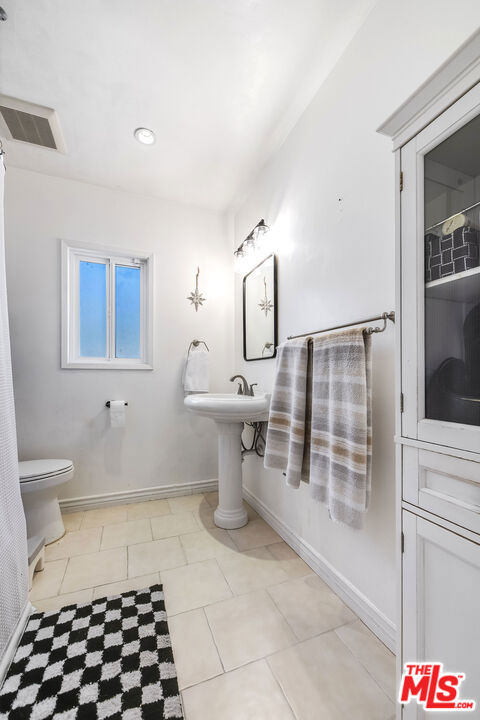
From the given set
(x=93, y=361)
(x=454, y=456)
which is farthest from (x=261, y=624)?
(x=93, y=361)

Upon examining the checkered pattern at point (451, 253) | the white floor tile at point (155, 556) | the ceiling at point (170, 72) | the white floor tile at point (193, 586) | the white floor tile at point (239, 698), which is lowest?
the white floor tile at point (155, 556)

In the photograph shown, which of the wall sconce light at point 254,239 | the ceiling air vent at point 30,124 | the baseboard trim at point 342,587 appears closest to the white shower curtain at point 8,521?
the ceiling air vent at point 30,124

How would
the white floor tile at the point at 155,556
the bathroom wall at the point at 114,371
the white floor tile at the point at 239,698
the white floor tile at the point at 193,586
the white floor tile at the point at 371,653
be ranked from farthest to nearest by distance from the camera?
the bathroom wall at the point at 114,371 < the white floor tile at the point at 155,556 < the white floor tile at the point at 193,586 < the white floor tile at the point at 371,653 < the white floor tile at the point at 239,698

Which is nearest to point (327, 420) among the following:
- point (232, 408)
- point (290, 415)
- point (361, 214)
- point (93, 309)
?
point (290, 415)

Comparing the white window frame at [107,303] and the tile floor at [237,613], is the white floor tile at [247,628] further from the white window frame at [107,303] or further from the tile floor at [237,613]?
the white window frame at [107,303]

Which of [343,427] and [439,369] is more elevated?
[439,369]

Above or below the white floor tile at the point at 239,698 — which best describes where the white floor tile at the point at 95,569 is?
Answer: below

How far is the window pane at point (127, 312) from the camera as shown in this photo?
260 centimetres

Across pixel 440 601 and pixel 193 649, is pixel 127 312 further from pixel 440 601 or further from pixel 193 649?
pixel 440 601

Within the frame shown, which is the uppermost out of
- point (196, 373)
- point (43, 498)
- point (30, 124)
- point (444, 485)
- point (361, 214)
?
point (30, 124)

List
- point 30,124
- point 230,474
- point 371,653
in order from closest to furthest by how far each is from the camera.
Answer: point 371,653 < point 30,124 < point 230,474

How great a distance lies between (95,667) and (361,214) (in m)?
1.99

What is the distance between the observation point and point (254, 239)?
87.7 inches

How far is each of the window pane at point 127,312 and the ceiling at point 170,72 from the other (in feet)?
2.57
